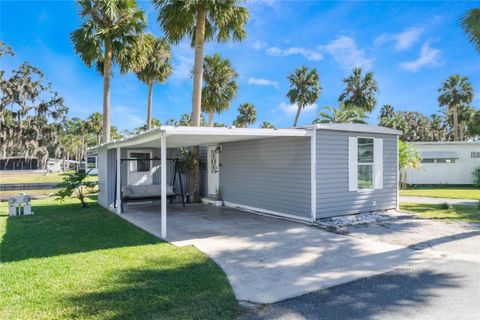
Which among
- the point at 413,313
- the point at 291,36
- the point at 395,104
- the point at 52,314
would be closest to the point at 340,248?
the point at 413,313

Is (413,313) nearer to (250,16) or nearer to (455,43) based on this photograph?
(250,16)

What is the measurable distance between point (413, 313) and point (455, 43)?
16.4 meters

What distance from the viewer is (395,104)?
117 feet

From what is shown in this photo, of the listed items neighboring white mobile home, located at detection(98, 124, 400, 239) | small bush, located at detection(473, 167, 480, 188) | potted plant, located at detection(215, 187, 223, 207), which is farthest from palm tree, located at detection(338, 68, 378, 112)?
potted plant, located at detection(215, 187, 223, 207)

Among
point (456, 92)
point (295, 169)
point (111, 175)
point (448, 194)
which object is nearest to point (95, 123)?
point (111, 175)

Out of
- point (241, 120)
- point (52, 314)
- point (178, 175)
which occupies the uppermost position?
point (241, 120)

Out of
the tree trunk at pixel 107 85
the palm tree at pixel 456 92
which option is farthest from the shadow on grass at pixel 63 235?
the palm tree at pixel 456 92

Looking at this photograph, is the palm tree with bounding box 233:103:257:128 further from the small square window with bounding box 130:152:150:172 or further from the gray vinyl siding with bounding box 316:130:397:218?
the gray vinyl siding with bounding box 316:130:397:218

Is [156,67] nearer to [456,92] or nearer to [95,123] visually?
[456,92]

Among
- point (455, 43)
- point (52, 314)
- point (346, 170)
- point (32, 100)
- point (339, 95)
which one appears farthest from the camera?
point (32, 100)

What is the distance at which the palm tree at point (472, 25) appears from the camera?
7922 millimetres

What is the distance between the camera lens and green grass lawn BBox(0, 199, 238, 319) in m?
3.24

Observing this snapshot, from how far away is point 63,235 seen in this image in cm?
666

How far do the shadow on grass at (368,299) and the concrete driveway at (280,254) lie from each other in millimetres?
179
